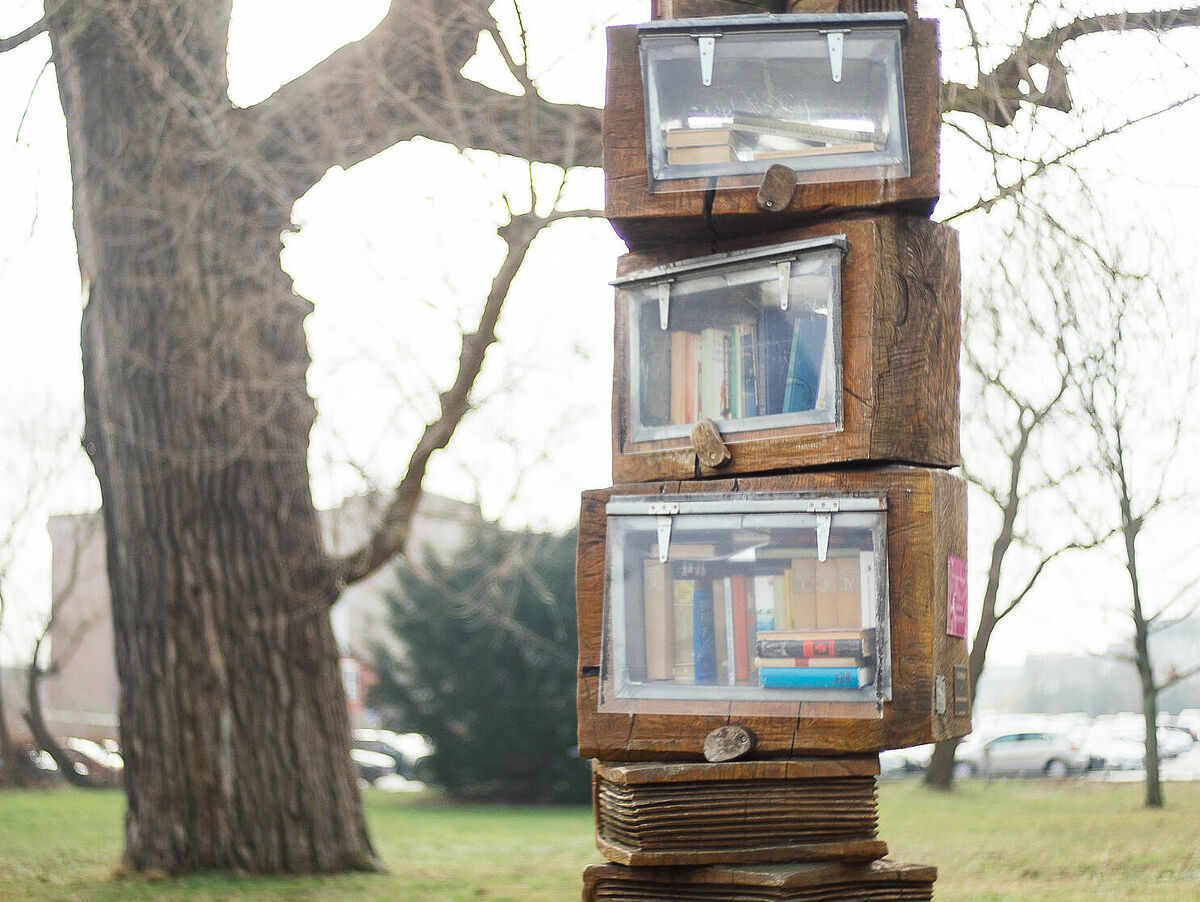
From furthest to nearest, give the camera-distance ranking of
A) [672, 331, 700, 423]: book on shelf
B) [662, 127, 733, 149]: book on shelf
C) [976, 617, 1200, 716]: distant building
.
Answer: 1. [976, 617, 1200, 716]: distant building
2. [672, 331, 700, 423]: book on shelf
3. [662, 127, 733, 149]: book on shelf

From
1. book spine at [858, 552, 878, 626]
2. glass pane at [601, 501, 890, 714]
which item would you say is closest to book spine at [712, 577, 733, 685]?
glass pane at [601, 501, 890, 714]

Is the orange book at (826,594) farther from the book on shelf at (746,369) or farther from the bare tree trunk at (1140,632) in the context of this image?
the bare tree trunk at (1140,632)

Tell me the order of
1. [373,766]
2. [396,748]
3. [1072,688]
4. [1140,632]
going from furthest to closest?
[396,748], [373,766], [1072,688], [1140,632]

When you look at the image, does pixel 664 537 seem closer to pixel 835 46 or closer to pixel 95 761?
pixel 835 46

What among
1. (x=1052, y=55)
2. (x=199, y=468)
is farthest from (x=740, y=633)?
(x=199, y=468)

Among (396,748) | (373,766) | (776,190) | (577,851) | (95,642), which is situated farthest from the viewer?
(95,642)

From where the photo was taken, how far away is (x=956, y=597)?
317cm

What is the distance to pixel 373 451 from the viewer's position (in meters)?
7.61

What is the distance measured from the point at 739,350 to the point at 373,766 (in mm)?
23585

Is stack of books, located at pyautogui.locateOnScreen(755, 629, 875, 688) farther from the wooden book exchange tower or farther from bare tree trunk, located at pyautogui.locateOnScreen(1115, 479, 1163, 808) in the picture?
bare tree trunk, located at pyautogui.locateOnScreen(1115, 479, 1163, 808)

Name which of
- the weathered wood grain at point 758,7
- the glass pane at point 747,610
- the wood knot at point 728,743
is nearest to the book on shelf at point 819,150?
the weathered wood grain at point 758,7

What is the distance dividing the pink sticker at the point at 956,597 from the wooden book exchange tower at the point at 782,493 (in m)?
0.01

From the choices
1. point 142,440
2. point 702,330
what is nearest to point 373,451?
point 142,440

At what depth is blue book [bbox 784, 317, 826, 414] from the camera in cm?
316
